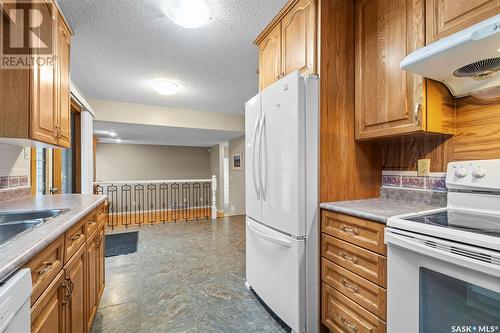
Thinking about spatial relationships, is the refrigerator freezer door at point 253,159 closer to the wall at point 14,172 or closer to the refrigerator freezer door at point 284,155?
the refrigerator freezer door at point 284,155

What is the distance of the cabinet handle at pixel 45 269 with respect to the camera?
828mm

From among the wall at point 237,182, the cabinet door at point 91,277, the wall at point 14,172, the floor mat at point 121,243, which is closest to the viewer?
the cabinet door at point 91,277

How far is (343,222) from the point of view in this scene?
4.55 ft

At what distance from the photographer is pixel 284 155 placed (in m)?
1.57

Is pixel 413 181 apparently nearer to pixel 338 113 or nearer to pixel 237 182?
pixel 338 113

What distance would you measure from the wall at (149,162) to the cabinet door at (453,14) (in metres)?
7.99

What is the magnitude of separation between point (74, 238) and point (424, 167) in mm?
2147

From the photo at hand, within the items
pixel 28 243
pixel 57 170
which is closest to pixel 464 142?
pixel 28 243

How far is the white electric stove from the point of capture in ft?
2.64

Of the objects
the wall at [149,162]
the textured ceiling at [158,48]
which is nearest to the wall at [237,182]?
the textured ceiling at [158,48]

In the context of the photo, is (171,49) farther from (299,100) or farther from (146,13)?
(299,100)

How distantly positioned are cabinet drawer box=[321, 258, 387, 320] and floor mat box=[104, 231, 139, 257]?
108 inches

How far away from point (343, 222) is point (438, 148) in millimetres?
815

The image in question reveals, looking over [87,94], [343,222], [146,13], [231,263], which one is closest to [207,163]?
[87,94]
